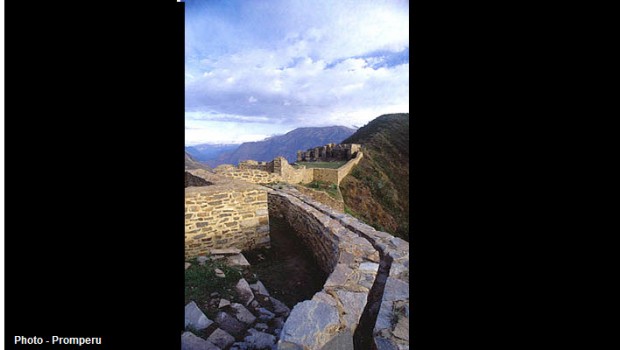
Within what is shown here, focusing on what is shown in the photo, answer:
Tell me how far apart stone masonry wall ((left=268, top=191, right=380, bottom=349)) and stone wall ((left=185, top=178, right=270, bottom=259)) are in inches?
45.4

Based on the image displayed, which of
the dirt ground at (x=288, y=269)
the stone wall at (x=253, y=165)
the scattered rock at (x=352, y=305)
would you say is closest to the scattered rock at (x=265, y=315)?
the dirt ground at (x=288, y=269)

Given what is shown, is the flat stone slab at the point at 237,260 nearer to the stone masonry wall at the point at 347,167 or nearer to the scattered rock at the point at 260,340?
the scattered rock at the point at 260,340

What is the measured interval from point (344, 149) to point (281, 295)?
2436 centimetres

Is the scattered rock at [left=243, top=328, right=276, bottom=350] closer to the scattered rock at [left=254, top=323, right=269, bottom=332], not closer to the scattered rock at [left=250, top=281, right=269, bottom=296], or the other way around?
the scattered rock at [left=254, top=323, right=269, bottom=332]

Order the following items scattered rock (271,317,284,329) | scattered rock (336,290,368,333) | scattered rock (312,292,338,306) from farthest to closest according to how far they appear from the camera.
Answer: scattered rock (271,317,284,329) < scattered rock (312,292,338,306) < scattered rock (336,290,368,333)

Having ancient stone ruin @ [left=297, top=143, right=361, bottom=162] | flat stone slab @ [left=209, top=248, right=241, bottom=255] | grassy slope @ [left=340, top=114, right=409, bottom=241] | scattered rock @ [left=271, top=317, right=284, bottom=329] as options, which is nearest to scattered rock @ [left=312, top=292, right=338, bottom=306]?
scattered rock @ [left=271, top=317, right=284, bottom=329]

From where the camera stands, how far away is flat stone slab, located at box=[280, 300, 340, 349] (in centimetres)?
204

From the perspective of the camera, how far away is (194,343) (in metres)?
2.58

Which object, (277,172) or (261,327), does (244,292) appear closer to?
(261,327)

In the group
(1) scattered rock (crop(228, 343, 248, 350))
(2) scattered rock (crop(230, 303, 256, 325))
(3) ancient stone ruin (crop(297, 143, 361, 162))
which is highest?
(3) ancient stone ruin (crop(297, 143, 361, 162))

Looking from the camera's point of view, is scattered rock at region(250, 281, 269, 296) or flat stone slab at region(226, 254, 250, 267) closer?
scattered rock at region(250, 281, 269, 296)

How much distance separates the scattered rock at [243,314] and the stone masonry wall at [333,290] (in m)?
1.11
